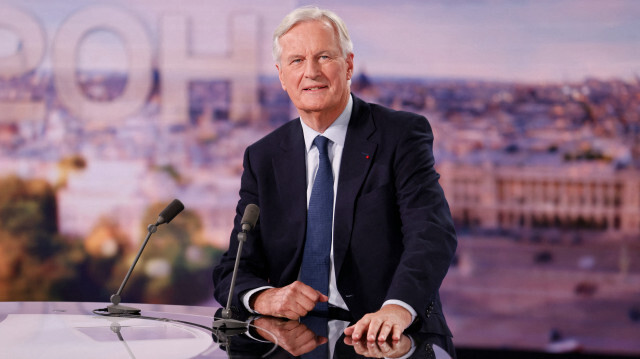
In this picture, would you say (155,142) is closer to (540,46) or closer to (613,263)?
(540,46)

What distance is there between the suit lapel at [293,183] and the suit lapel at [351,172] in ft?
0.36

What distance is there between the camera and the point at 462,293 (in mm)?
4535

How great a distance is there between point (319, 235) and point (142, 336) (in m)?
0.67

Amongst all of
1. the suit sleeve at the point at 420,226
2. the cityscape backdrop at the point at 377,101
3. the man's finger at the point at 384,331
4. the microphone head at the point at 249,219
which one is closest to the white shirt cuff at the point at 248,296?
the microphone head at the point at 249,219

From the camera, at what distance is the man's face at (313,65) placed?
2078mm

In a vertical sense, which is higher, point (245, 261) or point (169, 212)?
point (169, 212)

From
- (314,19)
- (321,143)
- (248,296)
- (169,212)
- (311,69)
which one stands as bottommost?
(248,296)

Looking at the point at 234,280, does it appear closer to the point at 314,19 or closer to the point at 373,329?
the point at 373,329

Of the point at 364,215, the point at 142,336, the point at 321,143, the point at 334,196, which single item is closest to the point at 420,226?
the point at 364,215

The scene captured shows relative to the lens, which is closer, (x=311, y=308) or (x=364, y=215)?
(x=311, y=308)

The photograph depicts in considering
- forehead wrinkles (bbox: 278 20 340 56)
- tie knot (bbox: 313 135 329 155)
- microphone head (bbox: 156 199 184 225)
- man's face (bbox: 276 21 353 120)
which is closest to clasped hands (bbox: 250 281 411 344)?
microphone head (bbox: 156 199 184 225)

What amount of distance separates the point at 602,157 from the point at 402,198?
292cm

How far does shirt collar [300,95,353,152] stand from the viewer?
2180 millimetres

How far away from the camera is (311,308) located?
72.7 inches
